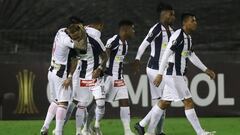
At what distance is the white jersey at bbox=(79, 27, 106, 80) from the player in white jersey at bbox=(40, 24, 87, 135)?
0.28 metres

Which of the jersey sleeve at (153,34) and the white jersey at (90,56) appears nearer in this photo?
the white jersey at (90,56)

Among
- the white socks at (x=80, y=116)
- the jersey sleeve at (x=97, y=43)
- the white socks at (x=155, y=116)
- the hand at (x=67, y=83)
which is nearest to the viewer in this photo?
the hand at (x=67, y=83)

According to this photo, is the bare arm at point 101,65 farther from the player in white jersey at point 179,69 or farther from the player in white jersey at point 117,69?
the player in white jersey at point 179,69


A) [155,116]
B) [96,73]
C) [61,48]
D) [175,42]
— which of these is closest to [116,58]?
[96,73]

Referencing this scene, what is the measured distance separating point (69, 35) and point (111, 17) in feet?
25.2

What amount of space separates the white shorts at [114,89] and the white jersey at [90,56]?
1.05 metres

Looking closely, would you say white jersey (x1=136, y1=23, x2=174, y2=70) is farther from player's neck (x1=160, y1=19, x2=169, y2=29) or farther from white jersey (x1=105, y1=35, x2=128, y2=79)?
white jersey (x1=105, y1=35, x2=128, y2=79)

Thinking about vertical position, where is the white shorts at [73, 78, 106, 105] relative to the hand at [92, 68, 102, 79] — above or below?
below

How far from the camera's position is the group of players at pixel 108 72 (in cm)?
1280

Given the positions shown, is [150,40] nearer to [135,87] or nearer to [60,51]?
[60,51]

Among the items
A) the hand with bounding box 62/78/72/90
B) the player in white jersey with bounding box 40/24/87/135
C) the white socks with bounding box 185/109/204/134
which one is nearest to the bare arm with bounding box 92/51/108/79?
the player in white jersey with bounding box 40/24/87/135

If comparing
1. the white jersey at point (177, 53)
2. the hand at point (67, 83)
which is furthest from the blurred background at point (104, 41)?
the hand at point (67, 83)

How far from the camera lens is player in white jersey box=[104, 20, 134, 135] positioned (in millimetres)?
14453

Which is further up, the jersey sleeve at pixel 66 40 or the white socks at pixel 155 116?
the jersey sleeve at pixel 66 40
